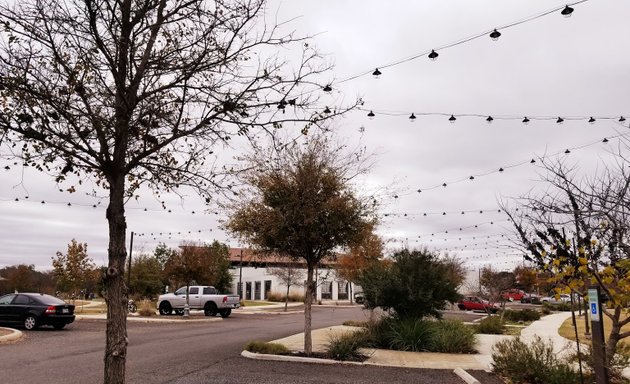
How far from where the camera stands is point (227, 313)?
32.1m

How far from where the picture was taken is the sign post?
7414 mm

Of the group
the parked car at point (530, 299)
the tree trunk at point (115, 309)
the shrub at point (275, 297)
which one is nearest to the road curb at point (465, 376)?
the tree trunk at point (115, 309)

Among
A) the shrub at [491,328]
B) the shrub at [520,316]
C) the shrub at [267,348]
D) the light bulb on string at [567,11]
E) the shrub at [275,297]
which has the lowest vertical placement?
the shrub at [275,297]

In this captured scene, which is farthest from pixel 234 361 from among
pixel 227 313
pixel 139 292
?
pixel 139 292

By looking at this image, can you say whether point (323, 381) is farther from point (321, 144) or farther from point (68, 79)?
point (68, 79)

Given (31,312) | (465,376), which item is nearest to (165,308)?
(31,312)

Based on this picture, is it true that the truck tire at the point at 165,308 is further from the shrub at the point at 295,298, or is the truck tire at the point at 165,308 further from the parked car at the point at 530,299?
the parked car at the point at 530,299

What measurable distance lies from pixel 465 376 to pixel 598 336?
12.1 feet

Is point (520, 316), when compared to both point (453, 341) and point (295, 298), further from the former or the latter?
point (295, 298)

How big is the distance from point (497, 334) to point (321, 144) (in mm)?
11608

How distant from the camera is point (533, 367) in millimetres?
9508

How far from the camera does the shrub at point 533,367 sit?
352 inches

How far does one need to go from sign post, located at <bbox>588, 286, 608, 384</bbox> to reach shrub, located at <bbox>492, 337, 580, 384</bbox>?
1.38 meters

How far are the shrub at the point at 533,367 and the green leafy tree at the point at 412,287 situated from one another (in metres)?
5.72
